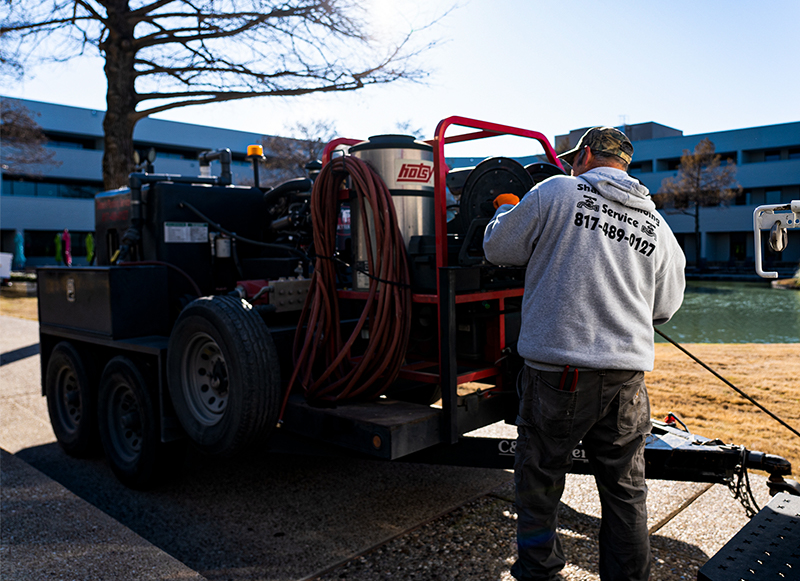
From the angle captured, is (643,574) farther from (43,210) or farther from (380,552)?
(43,210)

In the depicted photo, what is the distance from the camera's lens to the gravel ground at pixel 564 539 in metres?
2.94

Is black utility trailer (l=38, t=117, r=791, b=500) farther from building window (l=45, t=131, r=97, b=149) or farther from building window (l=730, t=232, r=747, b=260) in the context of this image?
building window (l=45, t=131, r=97, b=149)

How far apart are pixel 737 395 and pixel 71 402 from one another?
5665 millimetres

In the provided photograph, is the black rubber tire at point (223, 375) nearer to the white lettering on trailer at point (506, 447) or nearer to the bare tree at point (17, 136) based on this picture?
the white lettering on trailer at point (506, 447)

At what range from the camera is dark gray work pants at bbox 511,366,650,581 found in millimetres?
2395

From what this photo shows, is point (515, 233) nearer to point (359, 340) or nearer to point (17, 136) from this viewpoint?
point (359, 340)

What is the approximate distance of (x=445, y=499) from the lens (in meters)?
3.91

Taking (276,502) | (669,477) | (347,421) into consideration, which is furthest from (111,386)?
(669,477)

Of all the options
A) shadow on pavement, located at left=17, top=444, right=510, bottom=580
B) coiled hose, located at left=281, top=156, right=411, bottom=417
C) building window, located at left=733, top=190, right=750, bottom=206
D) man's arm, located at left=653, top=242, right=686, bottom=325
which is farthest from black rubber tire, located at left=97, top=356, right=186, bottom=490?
building window, located at left=733, top=190, right=750, bottom=206

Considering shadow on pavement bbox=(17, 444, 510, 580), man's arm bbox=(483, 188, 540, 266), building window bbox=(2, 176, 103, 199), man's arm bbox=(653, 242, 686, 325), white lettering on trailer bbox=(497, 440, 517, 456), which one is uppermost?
building window bbox=(2, 176, 103, 199)

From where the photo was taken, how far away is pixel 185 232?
493cm

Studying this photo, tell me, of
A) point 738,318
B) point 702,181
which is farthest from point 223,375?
point 702,181

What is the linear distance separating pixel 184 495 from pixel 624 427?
298 centimetres

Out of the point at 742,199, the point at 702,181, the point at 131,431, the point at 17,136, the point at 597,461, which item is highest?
the point at 17,136
